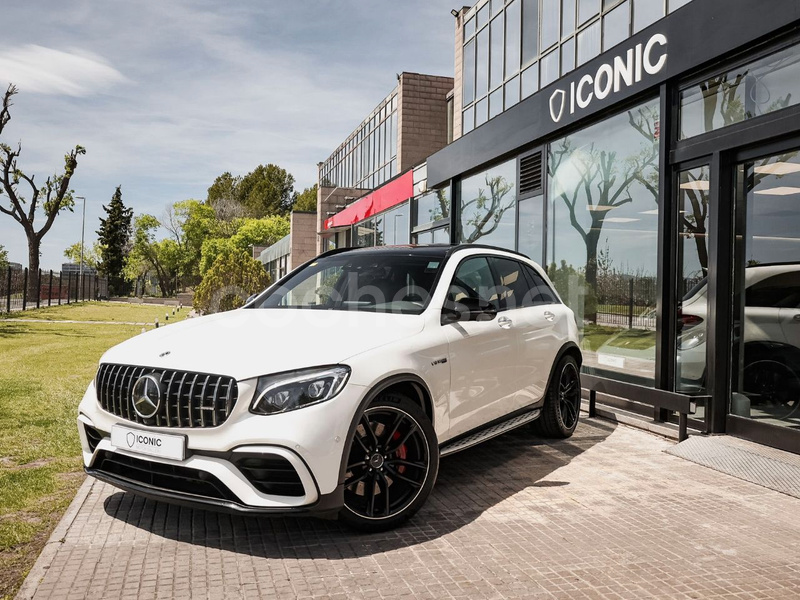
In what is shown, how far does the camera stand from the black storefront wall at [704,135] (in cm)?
619

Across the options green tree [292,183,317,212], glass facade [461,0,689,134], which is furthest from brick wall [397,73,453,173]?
green tree [292,183,317,212]

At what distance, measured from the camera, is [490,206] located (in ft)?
41.9

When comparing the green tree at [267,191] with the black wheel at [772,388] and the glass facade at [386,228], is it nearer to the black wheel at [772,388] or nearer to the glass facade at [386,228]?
the glass facade at [386,228]

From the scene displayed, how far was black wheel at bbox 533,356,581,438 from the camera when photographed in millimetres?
→ 6516

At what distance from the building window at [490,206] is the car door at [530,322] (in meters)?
4.51

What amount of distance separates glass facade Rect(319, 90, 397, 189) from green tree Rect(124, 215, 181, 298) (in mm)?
60463

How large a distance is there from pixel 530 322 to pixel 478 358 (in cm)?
113

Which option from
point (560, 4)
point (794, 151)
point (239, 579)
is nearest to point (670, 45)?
point (794, 151)

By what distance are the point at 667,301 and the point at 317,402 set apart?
5.06 meters

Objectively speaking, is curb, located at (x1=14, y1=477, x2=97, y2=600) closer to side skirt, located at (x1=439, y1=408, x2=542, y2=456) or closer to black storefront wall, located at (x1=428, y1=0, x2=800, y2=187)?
side skirt, located at (x1=439, y1=408, x2=542, y2=456)

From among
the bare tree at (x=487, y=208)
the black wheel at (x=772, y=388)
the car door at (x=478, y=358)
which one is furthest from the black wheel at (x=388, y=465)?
the bare tree at (x=487, y=208)

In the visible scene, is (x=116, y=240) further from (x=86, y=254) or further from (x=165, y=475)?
(x=165, y=475)

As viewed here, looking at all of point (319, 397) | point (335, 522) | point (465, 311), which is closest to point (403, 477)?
point (335, 522)

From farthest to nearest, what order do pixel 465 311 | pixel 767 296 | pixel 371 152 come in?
pixel 371 152 → pixel 767 296 → pixel 465 311
